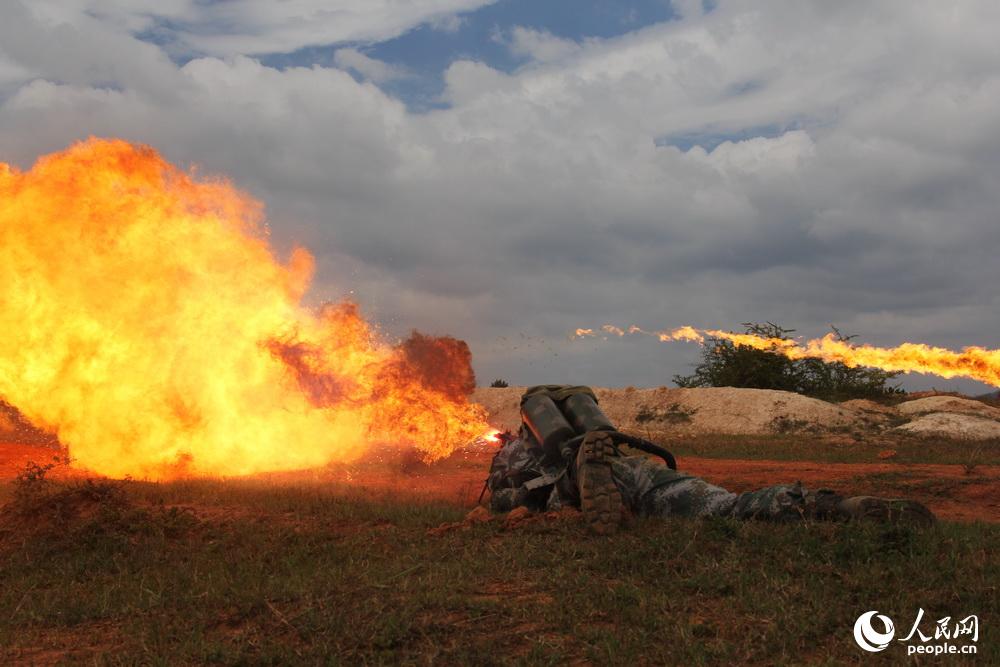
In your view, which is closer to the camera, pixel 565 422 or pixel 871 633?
pixel 871 633

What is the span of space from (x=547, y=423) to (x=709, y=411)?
27183 mm

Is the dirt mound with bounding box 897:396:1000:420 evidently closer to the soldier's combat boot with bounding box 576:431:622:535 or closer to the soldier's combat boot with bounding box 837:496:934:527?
the soldier's combat boot with bounding box 837:496:934:527

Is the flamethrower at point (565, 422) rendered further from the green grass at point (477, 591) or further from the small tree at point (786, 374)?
the small tree at point (786, 374)

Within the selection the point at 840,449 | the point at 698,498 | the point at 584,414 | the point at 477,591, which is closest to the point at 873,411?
the point at 840,449

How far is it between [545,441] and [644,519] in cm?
166

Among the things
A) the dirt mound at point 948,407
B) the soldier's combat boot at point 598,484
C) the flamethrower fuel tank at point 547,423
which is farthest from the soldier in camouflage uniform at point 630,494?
the dirt mound at point 948,407

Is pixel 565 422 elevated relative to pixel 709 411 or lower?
elevated

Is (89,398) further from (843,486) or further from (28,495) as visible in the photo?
(843,486)

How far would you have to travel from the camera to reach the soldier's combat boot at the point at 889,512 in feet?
24.1

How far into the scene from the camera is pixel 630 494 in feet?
29.4

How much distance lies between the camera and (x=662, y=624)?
5383 millimetres

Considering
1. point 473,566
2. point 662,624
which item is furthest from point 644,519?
point 662,624

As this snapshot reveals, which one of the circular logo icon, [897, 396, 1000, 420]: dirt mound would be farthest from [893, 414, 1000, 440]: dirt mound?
the circular logo icon

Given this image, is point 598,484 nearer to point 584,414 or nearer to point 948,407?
point 584,414
